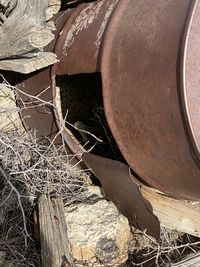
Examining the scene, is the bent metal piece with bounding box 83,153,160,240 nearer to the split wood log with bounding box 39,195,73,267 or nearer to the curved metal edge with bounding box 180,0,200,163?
the split wood log with bounding box 39,195,73,267

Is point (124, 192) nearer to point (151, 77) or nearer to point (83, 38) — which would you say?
point (151, 77)

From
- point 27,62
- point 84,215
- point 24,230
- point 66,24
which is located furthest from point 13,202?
point 66,24

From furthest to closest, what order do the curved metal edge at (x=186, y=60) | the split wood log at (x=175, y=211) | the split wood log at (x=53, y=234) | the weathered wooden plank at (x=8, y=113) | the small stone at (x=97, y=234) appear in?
the weathered wooden plank at (x=8, y=113) < the split wood log at (x=175, y=211) < the small stone at (x=97, y=234) < the split wood log at (x=53, y=234) < the curved metal edge at (x=186, y=60)

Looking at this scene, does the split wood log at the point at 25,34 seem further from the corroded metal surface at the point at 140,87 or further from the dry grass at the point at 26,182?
the dry grass at the point at 26,182

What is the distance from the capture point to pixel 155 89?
240cm

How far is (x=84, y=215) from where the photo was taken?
2877mm

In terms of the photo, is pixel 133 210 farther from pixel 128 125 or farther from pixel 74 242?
pixel 128 125

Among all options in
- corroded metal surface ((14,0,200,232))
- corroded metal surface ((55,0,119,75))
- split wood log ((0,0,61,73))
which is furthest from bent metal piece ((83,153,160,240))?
split wood log ((0,0,61,73))

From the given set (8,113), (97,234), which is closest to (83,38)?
(8,113)

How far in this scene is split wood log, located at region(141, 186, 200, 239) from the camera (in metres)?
3.04

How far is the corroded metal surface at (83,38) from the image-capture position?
2.80m

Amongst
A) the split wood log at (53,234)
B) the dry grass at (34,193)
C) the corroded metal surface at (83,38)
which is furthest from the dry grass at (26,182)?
the corroded metal surface at (83,38)

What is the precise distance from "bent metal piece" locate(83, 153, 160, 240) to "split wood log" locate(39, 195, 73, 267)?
31cm

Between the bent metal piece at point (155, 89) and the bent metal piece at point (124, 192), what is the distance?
A: 0.12 m
